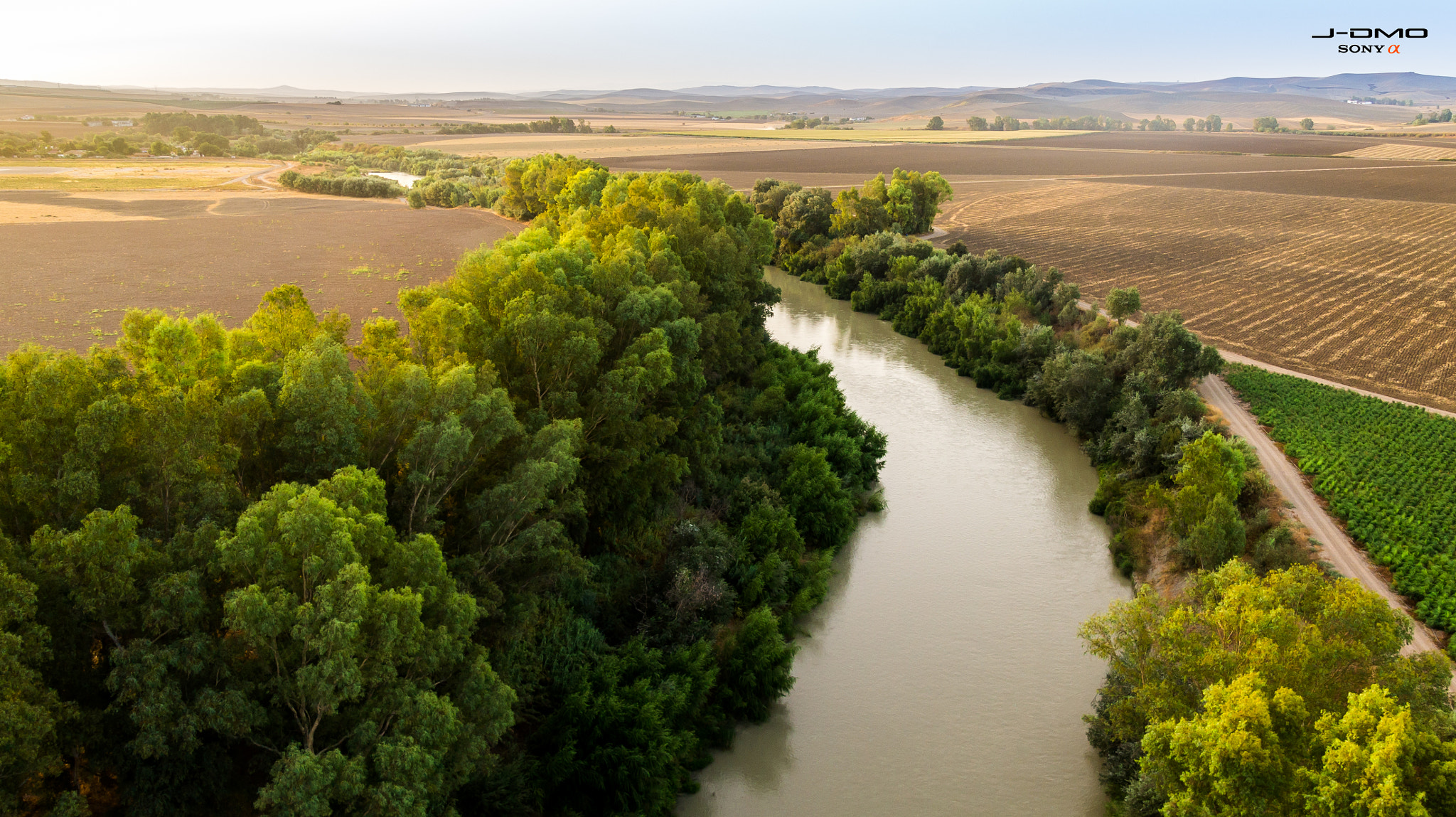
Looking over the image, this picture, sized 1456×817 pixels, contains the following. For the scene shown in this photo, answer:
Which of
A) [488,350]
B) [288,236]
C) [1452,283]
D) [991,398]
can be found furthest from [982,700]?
[1452,283]

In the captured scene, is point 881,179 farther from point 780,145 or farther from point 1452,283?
point 780,145

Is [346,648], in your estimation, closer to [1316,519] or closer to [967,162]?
[1316,519]

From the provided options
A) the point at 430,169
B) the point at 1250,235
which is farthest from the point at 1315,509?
the point at 430,169

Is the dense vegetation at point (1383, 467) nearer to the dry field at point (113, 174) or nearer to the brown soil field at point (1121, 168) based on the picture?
the dry field at point (113, 174)

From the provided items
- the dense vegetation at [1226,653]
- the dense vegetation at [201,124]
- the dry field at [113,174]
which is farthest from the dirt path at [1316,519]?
the dense vegetation at [201,124]

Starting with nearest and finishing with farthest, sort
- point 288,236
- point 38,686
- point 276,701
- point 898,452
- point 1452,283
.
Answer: point 38,686, point 276,701, point 898,452, point 288,236, point 1452,283

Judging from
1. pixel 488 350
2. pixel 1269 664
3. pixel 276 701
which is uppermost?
pixel 488 350
